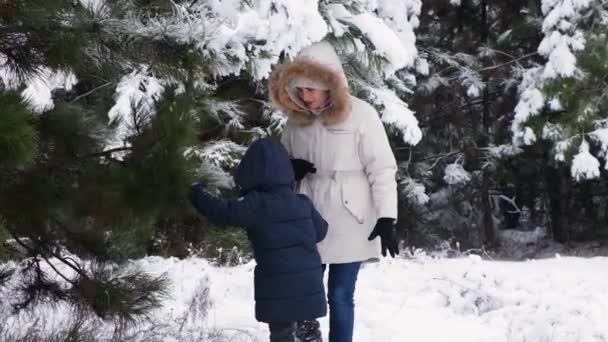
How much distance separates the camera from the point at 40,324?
5012 millimetres

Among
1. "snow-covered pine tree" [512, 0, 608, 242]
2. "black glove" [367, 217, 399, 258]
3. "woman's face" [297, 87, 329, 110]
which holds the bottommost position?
"black glove" [367, 217, 399, 258]

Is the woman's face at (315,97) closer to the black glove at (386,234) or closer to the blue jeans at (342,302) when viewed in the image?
the black glove at (386,234)

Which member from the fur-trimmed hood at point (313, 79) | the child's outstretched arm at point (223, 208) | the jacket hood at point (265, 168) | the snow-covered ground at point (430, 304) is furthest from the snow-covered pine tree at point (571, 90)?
the child's outstretched arm at point (223, 208)

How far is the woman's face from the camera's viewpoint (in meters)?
4.36

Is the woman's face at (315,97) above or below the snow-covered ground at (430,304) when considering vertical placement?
above

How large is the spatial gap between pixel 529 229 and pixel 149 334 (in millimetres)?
14480

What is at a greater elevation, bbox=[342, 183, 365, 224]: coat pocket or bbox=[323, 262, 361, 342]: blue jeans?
bbox=[342, 183, 365, 224]: coat pocket

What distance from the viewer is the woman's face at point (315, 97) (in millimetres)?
4359

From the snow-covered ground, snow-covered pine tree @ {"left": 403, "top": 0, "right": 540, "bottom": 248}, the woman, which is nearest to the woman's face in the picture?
the woman

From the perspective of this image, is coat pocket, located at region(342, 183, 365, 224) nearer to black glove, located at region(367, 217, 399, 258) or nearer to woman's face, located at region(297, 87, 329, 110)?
black glove, located at region(367, 217, 399, 258)

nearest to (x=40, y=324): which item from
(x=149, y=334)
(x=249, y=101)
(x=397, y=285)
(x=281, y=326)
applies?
(x=149, y=334)

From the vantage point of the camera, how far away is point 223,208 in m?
3.79

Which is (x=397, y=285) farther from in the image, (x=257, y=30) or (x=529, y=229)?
(x=529, y=229)

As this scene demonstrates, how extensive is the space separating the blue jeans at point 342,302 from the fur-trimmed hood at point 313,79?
81cm
